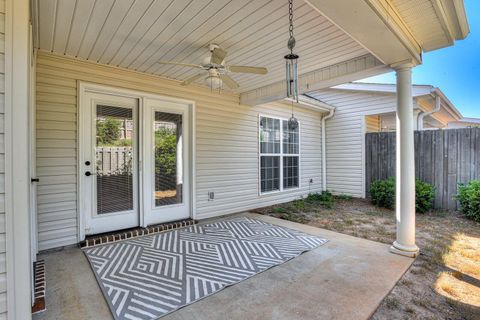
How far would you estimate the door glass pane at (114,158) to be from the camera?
11.8 ft

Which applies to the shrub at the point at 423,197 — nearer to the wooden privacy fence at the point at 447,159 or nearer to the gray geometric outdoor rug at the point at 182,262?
the wooden privacy fence at the point at 447,159

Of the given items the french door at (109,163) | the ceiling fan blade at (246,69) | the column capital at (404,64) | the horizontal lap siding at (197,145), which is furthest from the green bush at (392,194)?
the french door at (109,163)

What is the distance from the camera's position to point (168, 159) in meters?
4.25

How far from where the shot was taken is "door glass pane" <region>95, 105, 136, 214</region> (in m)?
3.59

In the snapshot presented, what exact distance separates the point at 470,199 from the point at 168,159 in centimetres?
564

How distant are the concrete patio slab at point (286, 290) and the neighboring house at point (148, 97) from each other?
1.55 feet

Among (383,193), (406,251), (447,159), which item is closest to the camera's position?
(406,251)

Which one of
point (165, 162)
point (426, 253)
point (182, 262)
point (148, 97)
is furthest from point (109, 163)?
point (426, 253)

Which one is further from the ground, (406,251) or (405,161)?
(405,161)

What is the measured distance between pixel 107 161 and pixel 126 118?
2.40 feet

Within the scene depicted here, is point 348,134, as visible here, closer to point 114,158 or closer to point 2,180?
point 114,158

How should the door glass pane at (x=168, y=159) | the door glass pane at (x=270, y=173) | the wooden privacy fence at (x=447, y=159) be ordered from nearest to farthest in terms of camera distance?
the door glass pane at (x=168, y=159) → the wooden privacy fence at (x=447, y=159) → the door glass pane at (x=270, y=173)

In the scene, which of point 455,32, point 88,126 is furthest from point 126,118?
point 455,32

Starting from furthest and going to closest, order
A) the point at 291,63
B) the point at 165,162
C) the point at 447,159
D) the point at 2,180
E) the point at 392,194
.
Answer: the point at 392,194 < the point at 447,159 < the point at 165,162 < the point at 291,63 < the point at 2,180
